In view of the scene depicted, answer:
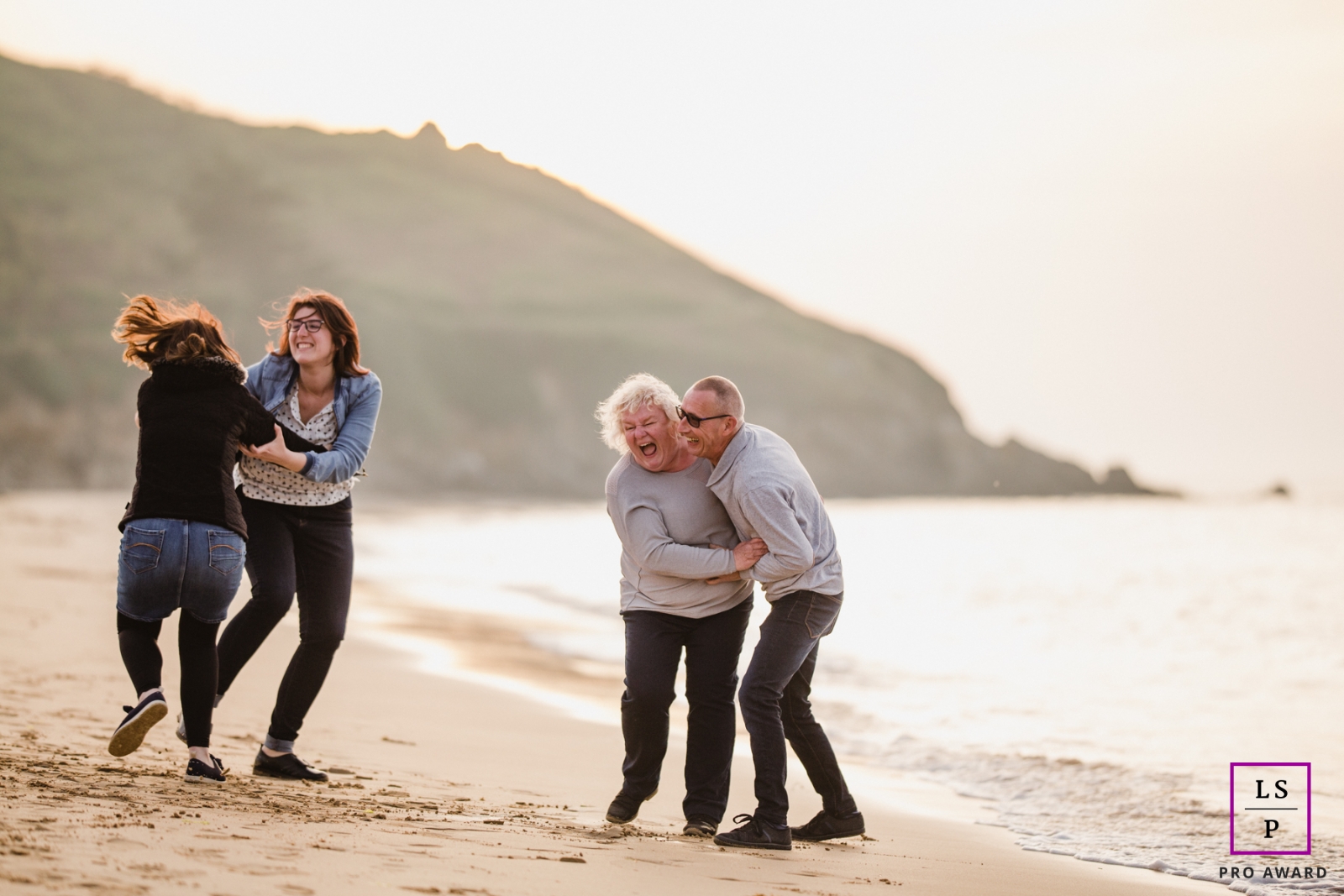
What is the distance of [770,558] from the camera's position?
4.12m

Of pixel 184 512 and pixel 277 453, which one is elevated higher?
pixel 277 453

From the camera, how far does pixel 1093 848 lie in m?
5.08

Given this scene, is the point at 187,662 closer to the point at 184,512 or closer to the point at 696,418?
the point at 184,512

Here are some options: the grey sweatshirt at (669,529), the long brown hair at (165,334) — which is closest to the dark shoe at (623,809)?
the grey sweatshirt at (669,529)

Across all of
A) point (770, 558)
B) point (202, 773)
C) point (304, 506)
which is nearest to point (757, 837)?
point (770, 558)

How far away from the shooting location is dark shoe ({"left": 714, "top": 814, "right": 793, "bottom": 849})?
418 centimetres

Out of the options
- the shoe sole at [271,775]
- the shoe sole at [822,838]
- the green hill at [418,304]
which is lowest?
the shoe sole at [822,838]

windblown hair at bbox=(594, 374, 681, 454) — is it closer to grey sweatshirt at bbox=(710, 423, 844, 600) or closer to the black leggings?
grey sweatshirt at bbox=(710, 423, 844, 600)

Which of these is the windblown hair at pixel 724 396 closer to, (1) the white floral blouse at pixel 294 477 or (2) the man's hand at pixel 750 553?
(2) the man's hand at pixel 750 553

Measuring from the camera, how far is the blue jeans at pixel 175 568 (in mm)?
3902

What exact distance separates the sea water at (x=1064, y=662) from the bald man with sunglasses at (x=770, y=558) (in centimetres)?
148

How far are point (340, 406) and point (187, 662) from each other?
1.09m

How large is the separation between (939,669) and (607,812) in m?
7.41

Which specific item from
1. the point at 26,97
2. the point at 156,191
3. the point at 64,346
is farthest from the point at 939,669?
the point at 26,97
